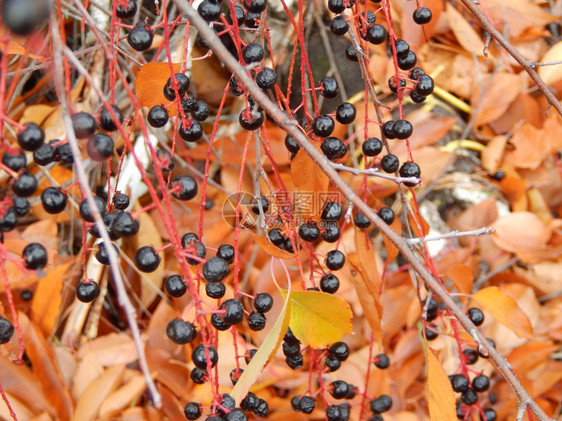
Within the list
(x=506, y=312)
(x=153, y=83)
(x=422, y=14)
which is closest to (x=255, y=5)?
(x=153, y=83)

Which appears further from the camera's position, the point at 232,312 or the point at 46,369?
the point at 46,369

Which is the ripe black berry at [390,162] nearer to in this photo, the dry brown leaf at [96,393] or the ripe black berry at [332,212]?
the ripe black berry at [332,212]

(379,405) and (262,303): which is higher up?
(262,303)

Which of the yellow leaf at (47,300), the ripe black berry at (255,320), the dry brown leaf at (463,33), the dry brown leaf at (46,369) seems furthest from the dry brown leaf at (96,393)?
the dry brown leaf at (463,33)

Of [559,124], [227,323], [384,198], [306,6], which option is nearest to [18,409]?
[227,323]

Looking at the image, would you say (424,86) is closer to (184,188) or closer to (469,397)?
(184,188)

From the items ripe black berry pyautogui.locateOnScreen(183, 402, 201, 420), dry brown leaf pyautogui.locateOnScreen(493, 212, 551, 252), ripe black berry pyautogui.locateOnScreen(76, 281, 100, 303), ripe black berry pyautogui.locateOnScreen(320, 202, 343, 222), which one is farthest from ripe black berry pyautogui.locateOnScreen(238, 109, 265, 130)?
dry brown leaf pyautogui.locateOnScreen(493, 212, 551, 252)
